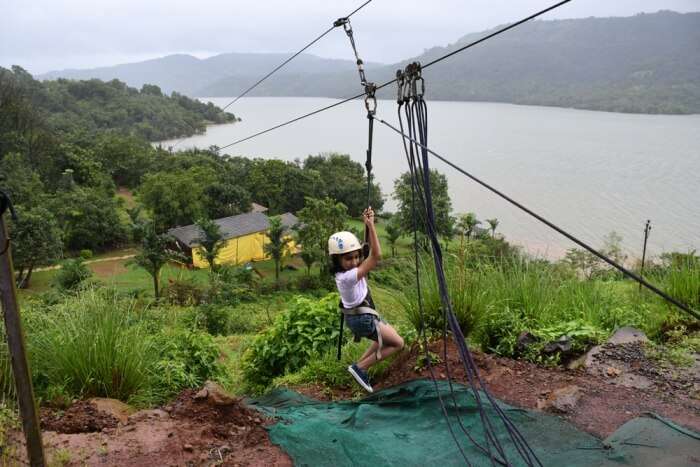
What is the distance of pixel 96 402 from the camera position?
3.44 metres

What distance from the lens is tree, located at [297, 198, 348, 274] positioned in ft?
79.9

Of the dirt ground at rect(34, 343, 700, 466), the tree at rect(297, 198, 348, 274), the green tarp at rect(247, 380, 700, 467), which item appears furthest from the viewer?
the tree at rect(297, 198, 348, 274)

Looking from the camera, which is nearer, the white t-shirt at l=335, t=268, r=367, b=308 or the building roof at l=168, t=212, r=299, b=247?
the white t-shirt at l=335, t=268, r=367, b=308

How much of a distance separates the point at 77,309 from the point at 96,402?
2.86 ft

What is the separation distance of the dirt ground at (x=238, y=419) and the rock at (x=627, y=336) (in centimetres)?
56

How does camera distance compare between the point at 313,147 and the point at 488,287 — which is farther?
the point at 313,147

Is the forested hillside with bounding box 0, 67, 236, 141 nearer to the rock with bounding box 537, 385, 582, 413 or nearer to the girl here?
the girl

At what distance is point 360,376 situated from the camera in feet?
12.2

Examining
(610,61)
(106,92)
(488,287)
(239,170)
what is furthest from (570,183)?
(610,61)

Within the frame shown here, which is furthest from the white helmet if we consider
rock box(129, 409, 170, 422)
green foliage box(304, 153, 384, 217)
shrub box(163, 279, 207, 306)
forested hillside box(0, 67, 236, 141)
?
forested hillside box(0, 67, 236, 141)

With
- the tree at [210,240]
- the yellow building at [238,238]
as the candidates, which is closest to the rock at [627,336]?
the tree at [210,240]

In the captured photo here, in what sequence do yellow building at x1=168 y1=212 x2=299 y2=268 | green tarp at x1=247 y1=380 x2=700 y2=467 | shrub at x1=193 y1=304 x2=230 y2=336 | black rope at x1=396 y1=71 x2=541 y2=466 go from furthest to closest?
yellow building at x1=168 y1=212 x2=299 y2=268 → shrub at x1=193 y1=304 x2=230 y2=336 → green tarp at x1=247 y1=380 x2=700 y2=467 → black rope at x1=396 y1=71 x2=541 y2=466

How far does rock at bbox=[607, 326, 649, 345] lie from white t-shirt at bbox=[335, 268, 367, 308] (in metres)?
2.28

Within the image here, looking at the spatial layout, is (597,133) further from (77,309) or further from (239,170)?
(77,309)
